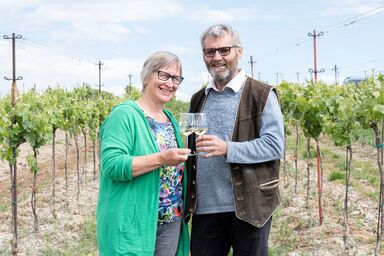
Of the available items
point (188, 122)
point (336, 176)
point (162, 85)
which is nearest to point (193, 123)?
point (188, 122)

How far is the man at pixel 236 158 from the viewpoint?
2975mm

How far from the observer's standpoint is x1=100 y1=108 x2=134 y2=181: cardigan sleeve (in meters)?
2.59

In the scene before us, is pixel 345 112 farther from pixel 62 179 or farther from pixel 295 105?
pixel 62 179

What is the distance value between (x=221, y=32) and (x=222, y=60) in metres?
0.16

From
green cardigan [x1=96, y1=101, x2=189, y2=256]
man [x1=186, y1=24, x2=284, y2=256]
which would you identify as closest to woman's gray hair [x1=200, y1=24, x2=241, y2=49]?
man [x1=186, y1=24, x2=284, y2=256]

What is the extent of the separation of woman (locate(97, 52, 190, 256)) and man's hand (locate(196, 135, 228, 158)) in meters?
0.14

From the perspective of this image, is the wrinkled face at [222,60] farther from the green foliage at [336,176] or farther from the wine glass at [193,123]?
the green foliage at [336,176]

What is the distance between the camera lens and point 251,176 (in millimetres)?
2992

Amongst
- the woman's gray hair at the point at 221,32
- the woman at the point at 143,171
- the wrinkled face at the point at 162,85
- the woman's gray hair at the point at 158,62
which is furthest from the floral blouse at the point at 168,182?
the woman's gray hair at the point at 221,32

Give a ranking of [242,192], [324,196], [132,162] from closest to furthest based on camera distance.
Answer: [132,162] → [242,192] → [324,196]

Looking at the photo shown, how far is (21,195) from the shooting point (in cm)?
1155

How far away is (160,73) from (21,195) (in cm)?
969

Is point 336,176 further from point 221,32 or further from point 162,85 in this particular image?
point 162,85

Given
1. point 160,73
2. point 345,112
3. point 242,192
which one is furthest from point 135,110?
point 345,112
